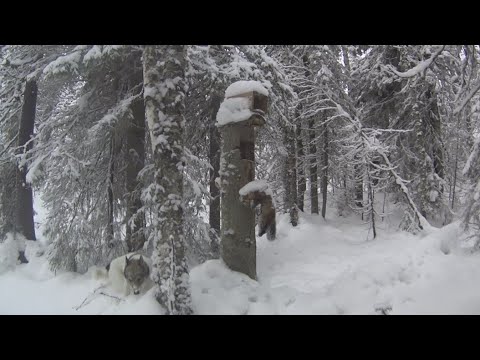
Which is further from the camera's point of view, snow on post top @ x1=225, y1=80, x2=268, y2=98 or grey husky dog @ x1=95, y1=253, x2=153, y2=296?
snow on post top @ x1=225, y1=80, x2=268, y2=98

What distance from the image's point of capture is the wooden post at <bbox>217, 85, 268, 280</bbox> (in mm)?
6145

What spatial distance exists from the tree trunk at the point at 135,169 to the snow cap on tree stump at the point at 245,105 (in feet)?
10.4

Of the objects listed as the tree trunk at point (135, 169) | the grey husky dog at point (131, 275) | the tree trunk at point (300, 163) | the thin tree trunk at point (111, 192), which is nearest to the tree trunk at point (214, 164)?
the tree trunk at point (135, 169)

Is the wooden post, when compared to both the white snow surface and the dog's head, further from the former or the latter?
the dog's head

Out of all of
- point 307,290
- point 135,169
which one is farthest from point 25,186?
point 307,290

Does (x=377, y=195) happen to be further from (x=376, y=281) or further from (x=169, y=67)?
(x=169, y=67)

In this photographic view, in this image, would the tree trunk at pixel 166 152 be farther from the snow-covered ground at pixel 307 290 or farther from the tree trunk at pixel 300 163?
the tree trunk at pixel 300 163

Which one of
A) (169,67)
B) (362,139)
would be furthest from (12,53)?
(362,139)

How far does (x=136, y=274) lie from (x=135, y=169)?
3.87 m

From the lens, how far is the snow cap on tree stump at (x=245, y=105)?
241 inches

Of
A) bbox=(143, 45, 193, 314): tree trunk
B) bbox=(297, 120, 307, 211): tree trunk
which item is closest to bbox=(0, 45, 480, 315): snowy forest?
bbox=(143, 45, 193, 314): tree trunk

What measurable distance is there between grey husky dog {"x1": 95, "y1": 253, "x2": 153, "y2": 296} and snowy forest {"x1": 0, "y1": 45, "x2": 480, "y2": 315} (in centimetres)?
2

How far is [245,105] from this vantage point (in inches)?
243

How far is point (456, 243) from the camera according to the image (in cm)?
626
